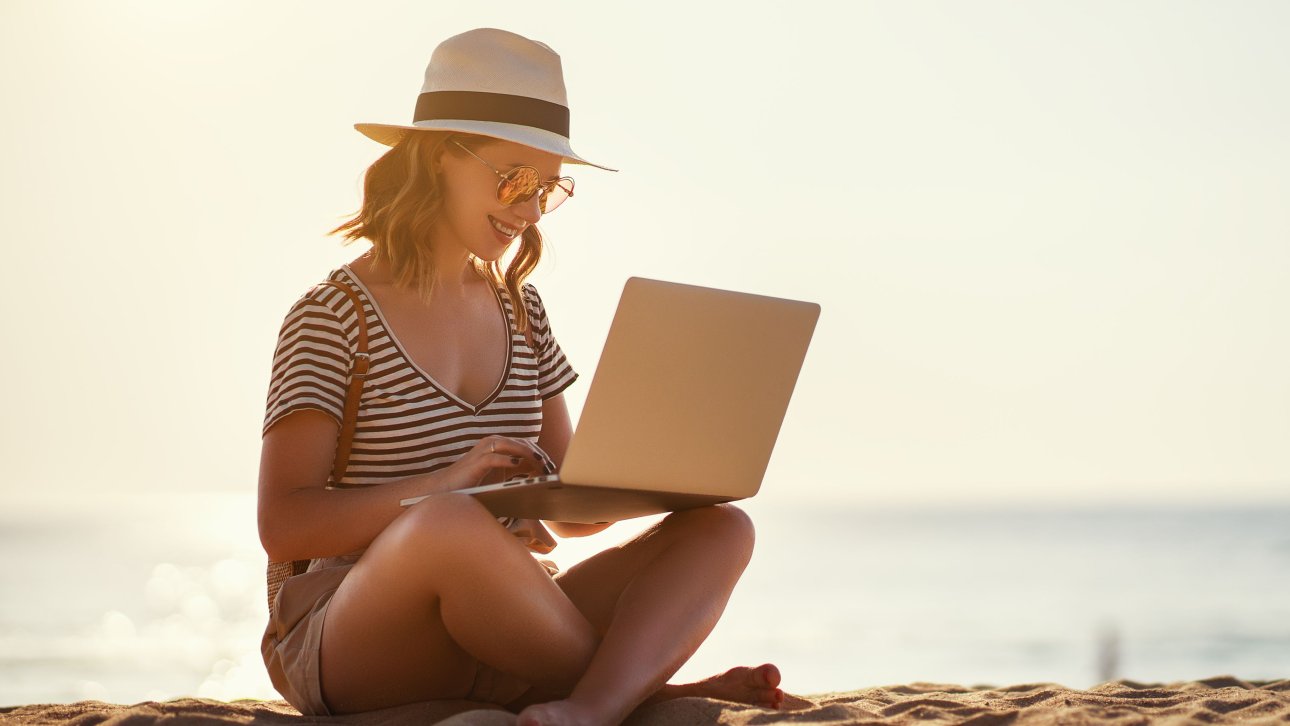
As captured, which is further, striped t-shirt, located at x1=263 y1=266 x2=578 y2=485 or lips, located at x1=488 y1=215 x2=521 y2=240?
lips, located at x1=488 y1=215 x2=521 y2=240

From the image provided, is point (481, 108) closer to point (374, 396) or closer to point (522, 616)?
point (374, 396)

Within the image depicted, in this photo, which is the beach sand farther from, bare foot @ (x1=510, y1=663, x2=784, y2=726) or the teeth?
the teeth

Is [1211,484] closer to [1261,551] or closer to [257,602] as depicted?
[1261,551]

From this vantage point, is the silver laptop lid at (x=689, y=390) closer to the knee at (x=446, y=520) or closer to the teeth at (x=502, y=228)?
Result: the knee at (x=446, y=520)

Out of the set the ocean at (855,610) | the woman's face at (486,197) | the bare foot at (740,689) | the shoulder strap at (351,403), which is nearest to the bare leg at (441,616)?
the bare foot at (740,689)

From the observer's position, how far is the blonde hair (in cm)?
296

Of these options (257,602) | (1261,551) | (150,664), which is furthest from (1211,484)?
(150,664)

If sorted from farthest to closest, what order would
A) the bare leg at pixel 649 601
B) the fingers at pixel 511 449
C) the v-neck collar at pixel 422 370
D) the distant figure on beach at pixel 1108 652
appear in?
the distant figure on beach at pixel 1108 652 < the v-neck collar at pixel 422 370 < the fingers at pixel 511 449 < the bare leg at pixel 649 601

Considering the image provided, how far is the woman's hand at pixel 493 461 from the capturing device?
8.13 feet

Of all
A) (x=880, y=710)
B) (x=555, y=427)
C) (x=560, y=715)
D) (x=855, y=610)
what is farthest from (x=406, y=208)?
(x=855, y=610)

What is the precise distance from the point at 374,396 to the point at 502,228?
0.50 metres

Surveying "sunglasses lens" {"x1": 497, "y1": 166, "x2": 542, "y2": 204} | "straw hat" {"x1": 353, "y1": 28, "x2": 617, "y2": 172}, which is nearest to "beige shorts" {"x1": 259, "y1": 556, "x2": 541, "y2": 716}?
"sunglasses lens" {"x1": 497, "y1": 166, "x2": 542, "y2": 204}

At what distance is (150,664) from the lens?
Answer: 11680 millimetres

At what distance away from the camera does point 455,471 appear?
2.50m
